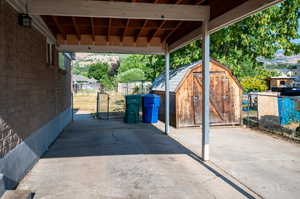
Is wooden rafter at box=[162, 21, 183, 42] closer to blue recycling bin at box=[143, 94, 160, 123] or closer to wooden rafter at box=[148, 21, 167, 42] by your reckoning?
wooden rafter at box=[148, 21, 167, 42]

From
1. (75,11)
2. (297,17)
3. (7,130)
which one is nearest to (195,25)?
(75,11)

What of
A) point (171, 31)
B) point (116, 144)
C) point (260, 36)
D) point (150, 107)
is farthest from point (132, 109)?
point (260, 36)

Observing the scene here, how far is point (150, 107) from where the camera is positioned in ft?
42.4

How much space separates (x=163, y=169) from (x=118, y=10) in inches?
140

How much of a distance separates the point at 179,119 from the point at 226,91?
7.88ft

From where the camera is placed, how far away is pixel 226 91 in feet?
37.8

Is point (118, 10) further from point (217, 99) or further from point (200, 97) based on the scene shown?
point (217, 99)

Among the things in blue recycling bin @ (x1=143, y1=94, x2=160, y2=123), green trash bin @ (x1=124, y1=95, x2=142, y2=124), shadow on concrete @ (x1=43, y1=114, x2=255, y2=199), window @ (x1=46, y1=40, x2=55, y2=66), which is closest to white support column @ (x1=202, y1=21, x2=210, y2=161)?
shadow on concrete @ (x1=43, y1=114, x2=255, y2=199)

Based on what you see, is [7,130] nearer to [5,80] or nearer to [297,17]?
[5,80]

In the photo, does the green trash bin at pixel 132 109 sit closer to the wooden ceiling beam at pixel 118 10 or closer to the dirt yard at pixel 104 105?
the dirt yard at pixel 104 105

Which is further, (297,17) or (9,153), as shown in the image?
(297,17)

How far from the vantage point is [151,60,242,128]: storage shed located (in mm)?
11133

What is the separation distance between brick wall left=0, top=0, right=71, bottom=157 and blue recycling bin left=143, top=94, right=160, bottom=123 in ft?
20.4

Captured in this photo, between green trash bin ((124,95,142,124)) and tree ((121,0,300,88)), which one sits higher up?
tree ((121,0,300,88))
